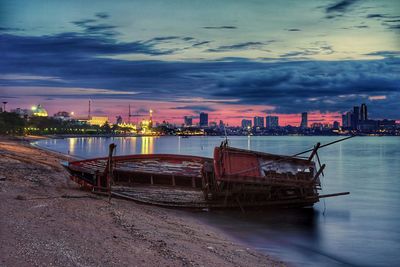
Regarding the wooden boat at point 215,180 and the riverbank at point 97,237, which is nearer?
the riverbank at point 97,237

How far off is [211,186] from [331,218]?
764 cm

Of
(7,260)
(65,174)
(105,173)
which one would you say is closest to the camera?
(7,260)

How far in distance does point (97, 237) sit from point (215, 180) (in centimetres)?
1203

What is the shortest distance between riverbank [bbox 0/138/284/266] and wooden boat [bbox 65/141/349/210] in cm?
388

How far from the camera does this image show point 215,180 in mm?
24125

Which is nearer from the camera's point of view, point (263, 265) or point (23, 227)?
point (23, 227)

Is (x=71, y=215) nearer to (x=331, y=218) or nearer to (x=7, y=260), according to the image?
(x=7, y=260)

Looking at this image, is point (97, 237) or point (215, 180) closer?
point (97, 237)

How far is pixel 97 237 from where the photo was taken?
1272 centimetres

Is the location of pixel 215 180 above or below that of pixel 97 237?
above

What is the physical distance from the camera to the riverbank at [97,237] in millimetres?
10562

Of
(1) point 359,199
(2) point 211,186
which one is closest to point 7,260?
(2) point 211,186

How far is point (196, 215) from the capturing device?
23.3 m

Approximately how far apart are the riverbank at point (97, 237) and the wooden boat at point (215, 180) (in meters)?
3.88
